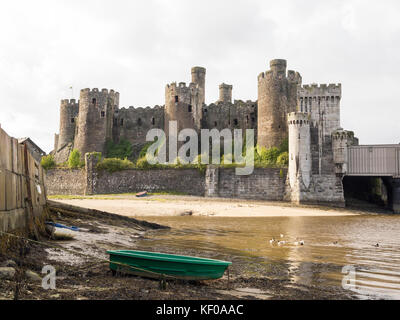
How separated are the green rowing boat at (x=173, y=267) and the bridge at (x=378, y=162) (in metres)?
30.9

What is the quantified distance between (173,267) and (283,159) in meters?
31.7

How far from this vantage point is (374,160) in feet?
116

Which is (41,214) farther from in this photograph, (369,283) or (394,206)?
(394,206)

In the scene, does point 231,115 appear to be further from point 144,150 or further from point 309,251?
point 309,251

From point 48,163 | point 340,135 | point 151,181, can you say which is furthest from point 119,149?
point 340,135

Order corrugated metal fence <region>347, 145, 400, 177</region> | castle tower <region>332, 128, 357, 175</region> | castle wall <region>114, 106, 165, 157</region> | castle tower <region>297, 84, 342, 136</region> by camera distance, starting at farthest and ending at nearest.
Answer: castle wall <region>114, 106, 165, 157</region>
castle tower <region>297, 84, 342, 136</region>
castle tower <region>332, 128, 357, 175</region>
corrugated metal fence <region>347, 145, 400, 177</region>

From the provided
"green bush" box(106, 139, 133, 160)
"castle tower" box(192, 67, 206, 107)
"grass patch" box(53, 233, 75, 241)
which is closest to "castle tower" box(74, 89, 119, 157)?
"green bush" box(106, 139, 133, 160)

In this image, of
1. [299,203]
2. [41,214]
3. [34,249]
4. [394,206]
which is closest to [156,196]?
[299,203]

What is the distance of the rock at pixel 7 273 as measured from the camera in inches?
261

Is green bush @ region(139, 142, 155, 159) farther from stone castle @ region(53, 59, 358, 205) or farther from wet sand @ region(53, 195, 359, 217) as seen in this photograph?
wet sand @ region(53, 195, 359, 217)

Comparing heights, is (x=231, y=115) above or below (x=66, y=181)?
above

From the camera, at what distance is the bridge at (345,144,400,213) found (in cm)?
3500
